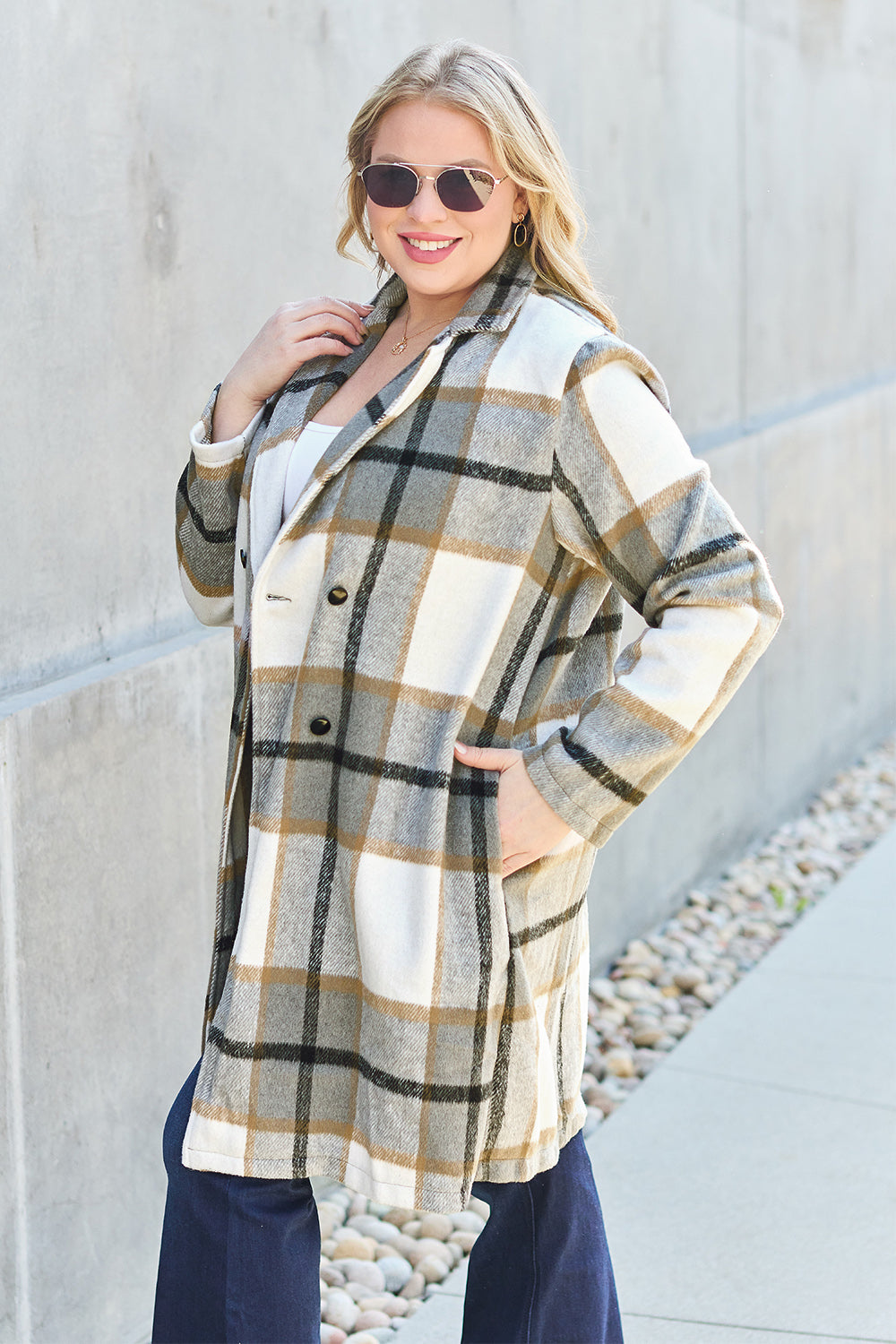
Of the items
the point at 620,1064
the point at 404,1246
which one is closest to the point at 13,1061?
the point at 404,1246

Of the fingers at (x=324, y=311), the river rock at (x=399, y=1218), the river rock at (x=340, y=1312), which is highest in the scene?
the fingers at (x=324, y=311)

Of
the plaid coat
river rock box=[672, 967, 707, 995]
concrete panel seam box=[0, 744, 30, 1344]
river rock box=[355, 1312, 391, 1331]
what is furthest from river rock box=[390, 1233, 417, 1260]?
river rock box=[672, 967, 707, 995]

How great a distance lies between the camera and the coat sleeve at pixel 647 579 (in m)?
1.87

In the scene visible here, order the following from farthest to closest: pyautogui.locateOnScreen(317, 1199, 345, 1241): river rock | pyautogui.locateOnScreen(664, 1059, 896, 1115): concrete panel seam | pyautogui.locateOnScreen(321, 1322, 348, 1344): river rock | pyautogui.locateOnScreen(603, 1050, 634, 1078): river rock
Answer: pyautogui.locateOnScreen(603, 1050, 634, 1078): river rock < pyautogui.locateOnScreen(664, 1059, 896, 1115): concrete panel seam < pyautogui.locateOnScreen(317, 1199, 345, 1241): river rock < pyautogui.locateOnScreen(321, 1322, 348, 1344): river rock

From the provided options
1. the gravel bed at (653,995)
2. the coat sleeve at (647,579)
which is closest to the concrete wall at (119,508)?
the gravel bed at (653,995)

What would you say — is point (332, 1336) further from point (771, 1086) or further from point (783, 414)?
point (783, 414)

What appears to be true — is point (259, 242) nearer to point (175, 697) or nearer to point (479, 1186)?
point (175, 697)

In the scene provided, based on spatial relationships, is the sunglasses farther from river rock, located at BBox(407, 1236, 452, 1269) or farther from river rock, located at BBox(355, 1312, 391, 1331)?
river rock, located at BBox(407, 1236, 452, 1269)

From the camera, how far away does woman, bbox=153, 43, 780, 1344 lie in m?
1.90

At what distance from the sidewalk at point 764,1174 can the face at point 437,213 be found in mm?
1859

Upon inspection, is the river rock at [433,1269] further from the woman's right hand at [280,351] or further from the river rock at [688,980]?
the woman's right hand at [280,351]

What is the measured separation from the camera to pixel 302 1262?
199 cm

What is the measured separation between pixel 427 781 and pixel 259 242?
4.92 ft

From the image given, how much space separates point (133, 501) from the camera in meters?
2.74
